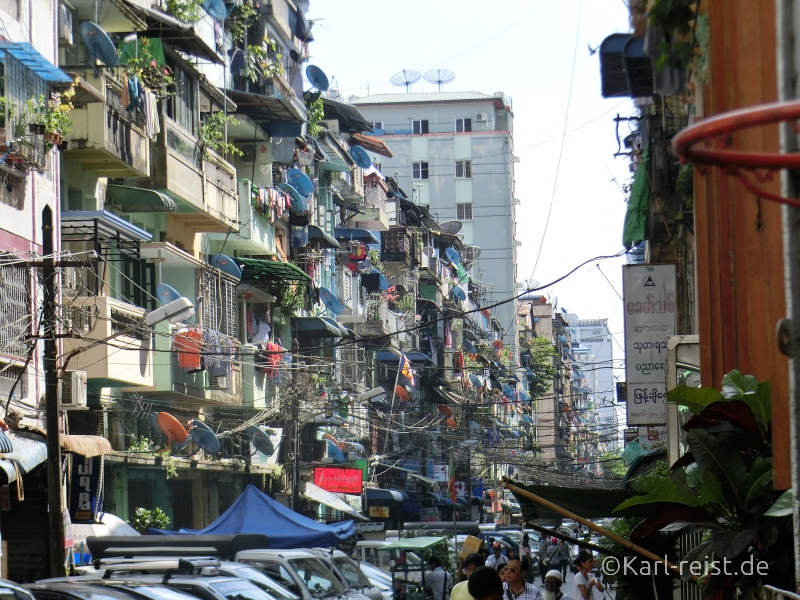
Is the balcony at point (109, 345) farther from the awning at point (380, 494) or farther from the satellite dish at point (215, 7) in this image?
the awning at point (380, 494)

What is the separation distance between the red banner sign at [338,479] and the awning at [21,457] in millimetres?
22495

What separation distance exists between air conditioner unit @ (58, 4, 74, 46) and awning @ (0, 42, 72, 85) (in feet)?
11.2

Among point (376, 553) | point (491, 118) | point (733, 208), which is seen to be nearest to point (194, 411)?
point (376, 553)

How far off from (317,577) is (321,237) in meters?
29.2

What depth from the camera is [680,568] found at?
738 cm

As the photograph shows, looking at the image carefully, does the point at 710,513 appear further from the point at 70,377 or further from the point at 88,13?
the point at 88,13

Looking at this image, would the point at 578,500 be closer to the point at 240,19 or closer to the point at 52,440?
the point at 52,440

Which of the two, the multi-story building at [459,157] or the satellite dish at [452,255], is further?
the multi-story building at [459,157]

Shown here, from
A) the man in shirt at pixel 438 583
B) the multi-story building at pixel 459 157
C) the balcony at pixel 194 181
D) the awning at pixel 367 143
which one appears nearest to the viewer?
the man in shirt at pixel 438 583

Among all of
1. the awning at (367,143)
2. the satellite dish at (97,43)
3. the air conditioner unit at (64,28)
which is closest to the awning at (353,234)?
the awning at (367,143)

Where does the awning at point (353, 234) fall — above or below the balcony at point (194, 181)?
above

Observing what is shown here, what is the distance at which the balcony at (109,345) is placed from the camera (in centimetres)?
2292

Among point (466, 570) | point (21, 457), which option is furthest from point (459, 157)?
point (466, 570)

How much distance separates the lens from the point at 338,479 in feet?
136
